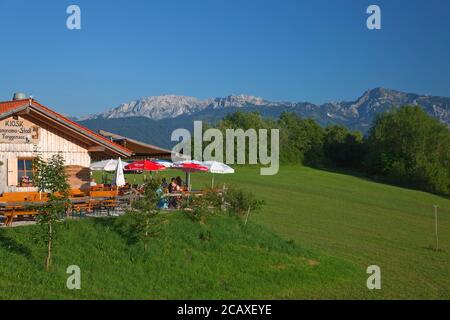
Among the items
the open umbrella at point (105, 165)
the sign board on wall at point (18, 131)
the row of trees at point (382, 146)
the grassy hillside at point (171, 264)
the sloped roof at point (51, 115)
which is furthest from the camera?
the row of trees at point (382, 146)

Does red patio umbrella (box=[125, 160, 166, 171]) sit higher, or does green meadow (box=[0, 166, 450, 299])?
red patio umbrella (box=[125, 160, 166, 171])

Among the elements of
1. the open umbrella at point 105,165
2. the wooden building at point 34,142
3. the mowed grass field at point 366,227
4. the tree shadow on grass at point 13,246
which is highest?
the wooden building at point 34,142

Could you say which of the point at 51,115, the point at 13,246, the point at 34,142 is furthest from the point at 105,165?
the point at 13,246

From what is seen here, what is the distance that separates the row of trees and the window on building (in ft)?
197

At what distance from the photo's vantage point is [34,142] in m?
21.2

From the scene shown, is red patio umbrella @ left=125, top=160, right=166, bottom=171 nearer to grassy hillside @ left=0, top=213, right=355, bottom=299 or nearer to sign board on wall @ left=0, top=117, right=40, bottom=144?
sign board on wall @ left=0, top=117, right=40, bottom=144

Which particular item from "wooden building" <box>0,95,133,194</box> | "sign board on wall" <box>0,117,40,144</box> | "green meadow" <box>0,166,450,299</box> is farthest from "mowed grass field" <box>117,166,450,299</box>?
"sign board on wall" <box>0,117,40,144</box>

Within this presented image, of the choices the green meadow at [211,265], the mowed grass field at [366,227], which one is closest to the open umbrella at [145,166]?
the green meadow at [211,265]

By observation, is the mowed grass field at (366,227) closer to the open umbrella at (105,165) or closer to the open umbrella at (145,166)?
the open umbrella at (145,166)

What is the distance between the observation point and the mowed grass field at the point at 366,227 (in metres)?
18.3

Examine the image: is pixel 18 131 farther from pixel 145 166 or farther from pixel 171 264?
pixel 171 264

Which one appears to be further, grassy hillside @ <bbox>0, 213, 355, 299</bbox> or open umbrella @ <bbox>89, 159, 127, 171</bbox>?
open umbrella @ <bbox>89, 159, 127, 171</bbox>

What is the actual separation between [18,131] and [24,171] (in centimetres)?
163

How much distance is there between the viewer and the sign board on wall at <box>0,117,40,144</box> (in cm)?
2048
